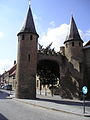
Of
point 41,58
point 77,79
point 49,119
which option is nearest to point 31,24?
point 41,58

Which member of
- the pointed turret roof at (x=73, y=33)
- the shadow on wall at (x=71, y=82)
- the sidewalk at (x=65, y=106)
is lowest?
the sidewalk at (x=65, y=106)

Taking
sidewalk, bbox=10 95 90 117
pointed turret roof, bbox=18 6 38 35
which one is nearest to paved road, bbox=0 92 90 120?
sidewalk, bbox=10 95 90 117

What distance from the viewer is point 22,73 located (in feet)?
102

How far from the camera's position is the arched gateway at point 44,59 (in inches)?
1210

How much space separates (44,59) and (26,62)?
389cm

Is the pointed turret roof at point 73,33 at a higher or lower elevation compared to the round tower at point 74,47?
higher

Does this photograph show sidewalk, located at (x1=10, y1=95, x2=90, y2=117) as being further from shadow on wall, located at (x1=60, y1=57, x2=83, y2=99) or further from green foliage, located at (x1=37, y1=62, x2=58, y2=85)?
green foliage, located at (x1=37, y1=62, x2=58, y2=85)

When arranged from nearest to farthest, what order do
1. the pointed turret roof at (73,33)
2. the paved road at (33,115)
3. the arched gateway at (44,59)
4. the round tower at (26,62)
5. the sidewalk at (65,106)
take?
the paved road at (33,115) < the sidewalk at (65,106) < the round tower at (26,62) < the arched gateway at (44,59) < the pointed turret roof at (73,33)

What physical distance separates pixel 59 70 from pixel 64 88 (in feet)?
14.5

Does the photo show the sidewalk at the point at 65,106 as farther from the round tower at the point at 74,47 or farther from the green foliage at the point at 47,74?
the green foliage at the point at 47,74

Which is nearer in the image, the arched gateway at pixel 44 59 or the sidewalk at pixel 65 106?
the sidewalk at pixel 65 106

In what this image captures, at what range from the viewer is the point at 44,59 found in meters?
33.8

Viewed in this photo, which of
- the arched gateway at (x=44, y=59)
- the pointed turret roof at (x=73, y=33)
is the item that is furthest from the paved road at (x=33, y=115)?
the pointed turret roof at (x=73, y=33)

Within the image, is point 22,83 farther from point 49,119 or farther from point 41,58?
point 49,119
